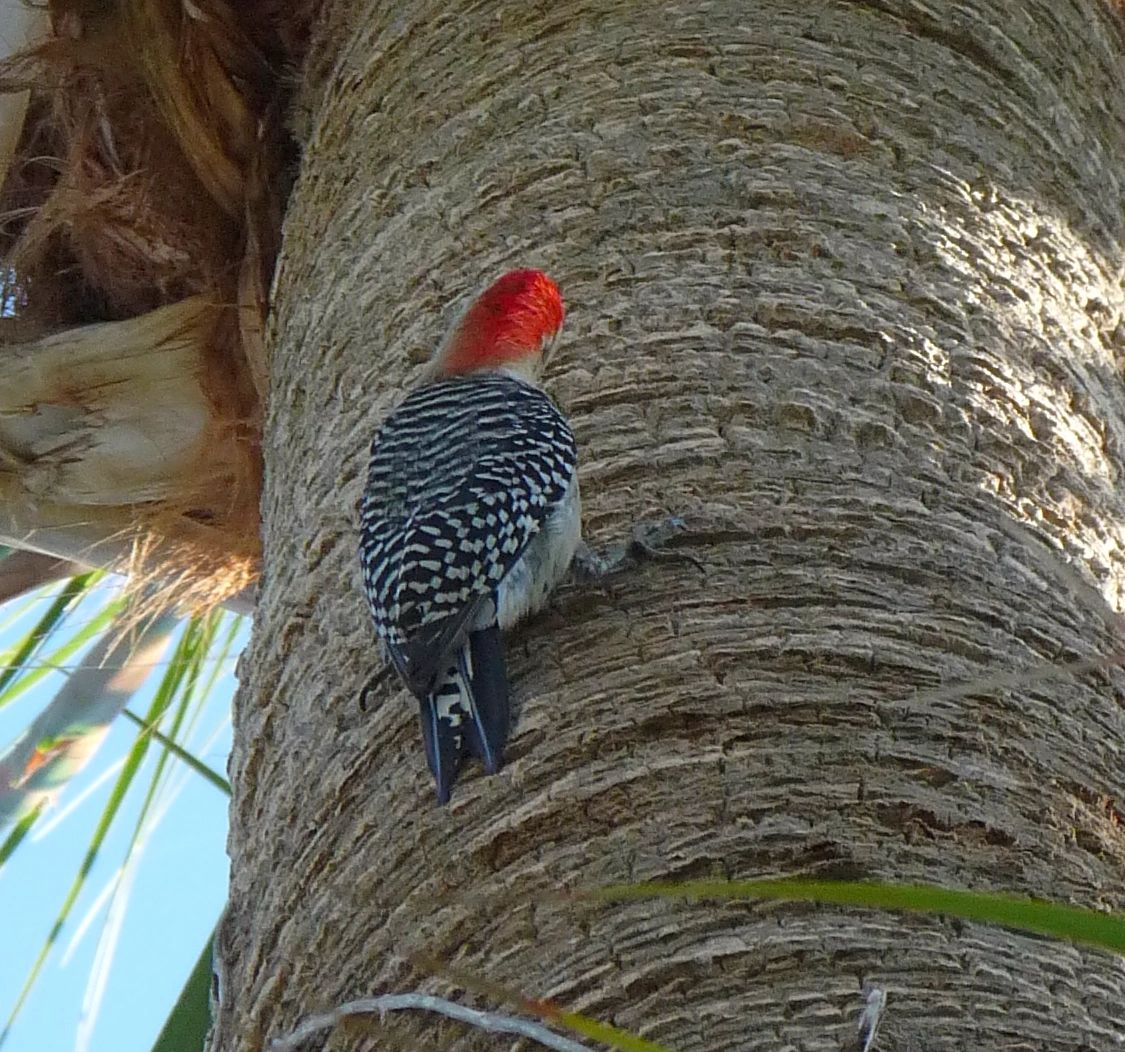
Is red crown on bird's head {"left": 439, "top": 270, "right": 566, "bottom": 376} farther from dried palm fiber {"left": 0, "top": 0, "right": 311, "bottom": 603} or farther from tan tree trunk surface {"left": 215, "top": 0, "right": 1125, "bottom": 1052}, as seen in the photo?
dried palm fiber {"left": 0, "top": 0, "right": 311, "bottom": 603}

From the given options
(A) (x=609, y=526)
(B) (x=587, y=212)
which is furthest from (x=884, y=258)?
(A) (x=609, y=526)

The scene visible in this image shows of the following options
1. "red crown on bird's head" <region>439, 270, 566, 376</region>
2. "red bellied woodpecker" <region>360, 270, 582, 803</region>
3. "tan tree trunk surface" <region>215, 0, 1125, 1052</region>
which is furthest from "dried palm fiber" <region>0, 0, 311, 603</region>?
"red bellied woodpecker" <region>360, 270, 582, 803</region>

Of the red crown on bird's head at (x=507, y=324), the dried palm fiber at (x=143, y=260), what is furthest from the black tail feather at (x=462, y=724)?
the dried palm fiber at (x=143, y=260)

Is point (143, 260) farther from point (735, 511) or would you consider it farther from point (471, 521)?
point (735, 511)

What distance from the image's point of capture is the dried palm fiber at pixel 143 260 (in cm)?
273

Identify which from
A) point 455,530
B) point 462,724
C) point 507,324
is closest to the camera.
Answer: point 462,724

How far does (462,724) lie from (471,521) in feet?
1.28

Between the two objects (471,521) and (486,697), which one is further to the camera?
(471,521)

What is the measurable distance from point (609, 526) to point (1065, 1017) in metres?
0.73

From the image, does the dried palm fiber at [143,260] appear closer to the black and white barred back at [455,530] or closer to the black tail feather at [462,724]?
the black and white barred back at [455,530]

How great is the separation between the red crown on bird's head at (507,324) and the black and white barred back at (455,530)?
6cm

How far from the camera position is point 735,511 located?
1704mm

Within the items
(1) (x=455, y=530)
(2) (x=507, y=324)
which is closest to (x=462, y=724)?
(1) (x=455, y=530)

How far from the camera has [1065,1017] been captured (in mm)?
1313
